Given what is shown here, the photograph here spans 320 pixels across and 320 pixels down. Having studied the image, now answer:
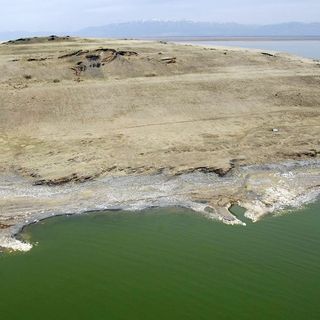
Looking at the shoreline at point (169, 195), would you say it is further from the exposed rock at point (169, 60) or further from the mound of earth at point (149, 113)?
the exposed rock at point (169, 60)

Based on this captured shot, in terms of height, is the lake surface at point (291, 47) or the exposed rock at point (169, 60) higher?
the exposed rock at point (169, 60)

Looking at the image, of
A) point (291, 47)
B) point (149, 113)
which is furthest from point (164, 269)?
point (291, 47)

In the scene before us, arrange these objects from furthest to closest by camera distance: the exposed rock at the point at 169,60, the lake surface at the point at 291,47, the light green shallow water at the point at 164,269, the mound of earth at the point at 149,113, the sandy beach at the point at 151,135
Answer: the lake surface at the point at 291,47
the exposed rock at the point at 169,60
the mound of earth at the point at 149,113
the sandy beach at the point at 151,135
the light green shallow water at the point at 164,269

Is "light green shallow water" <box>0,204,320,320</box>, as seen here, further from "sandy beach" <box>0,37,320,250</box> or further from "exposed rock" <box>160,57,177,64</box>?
"exposed rock" <box>160,57,177,64</box>

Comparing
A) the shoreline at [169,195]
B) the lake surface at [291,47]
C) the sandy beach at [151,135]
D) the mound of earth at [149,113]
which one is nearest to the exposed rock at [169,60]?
the sandy beach at [151,135]

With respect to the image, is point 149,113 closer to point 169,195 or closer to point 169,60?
point 169,195

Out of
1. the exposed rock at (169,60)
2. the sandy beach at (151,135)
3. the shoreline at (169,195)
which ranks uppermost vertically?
the exposed rock at (169,60)
